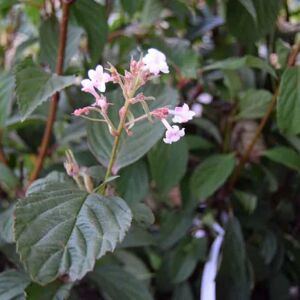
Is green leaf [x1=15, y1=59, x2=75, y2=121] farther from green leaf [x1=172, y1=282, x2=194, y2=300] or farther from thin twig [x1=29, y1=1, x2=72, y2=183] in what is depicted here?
green leaf [x1=172, y1=282, x2=194, y2=300]

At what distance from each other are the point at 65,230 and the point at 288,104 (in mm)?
355

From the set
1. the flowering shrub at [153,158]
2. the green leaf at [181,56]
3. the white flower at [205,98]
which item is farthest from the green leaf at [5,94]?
the white flower at [205,98]

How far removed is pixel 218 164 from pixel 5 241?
329mm

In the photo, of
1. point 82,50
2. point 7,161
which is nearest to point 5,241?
point 7,161

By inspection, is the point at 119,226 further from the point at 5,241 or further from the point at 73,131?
the point at 73,131

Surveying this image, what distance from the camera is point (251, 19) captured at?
86cm

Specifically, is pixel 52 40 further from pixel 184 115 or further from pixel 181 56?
pixel 184 115

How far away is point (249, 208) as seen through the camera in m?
0.91

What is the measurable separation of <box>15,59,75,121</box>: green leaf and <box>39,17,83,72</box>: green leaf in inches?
3.9

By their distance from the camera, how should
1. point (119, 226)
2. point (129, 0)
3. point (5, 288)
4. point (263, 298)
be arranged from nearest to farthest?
point (119, 226) → point (5, 288) → point (129, 0) → point (263, 298)

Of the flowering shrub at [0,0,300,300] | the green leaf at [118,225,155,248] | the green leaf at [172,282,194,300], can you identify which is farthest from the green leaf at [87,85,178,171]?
the green leaf at [172,282,194,300]

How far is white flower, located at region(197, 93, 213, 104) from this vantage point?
38.9 inches

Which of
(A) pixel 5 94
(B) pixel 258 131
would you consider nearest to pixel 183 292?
(B) pixel 258 131

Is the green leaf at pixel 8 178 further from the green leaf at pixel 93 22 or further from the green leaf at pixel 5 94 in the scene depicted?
the green leaf at pixel 93 22
